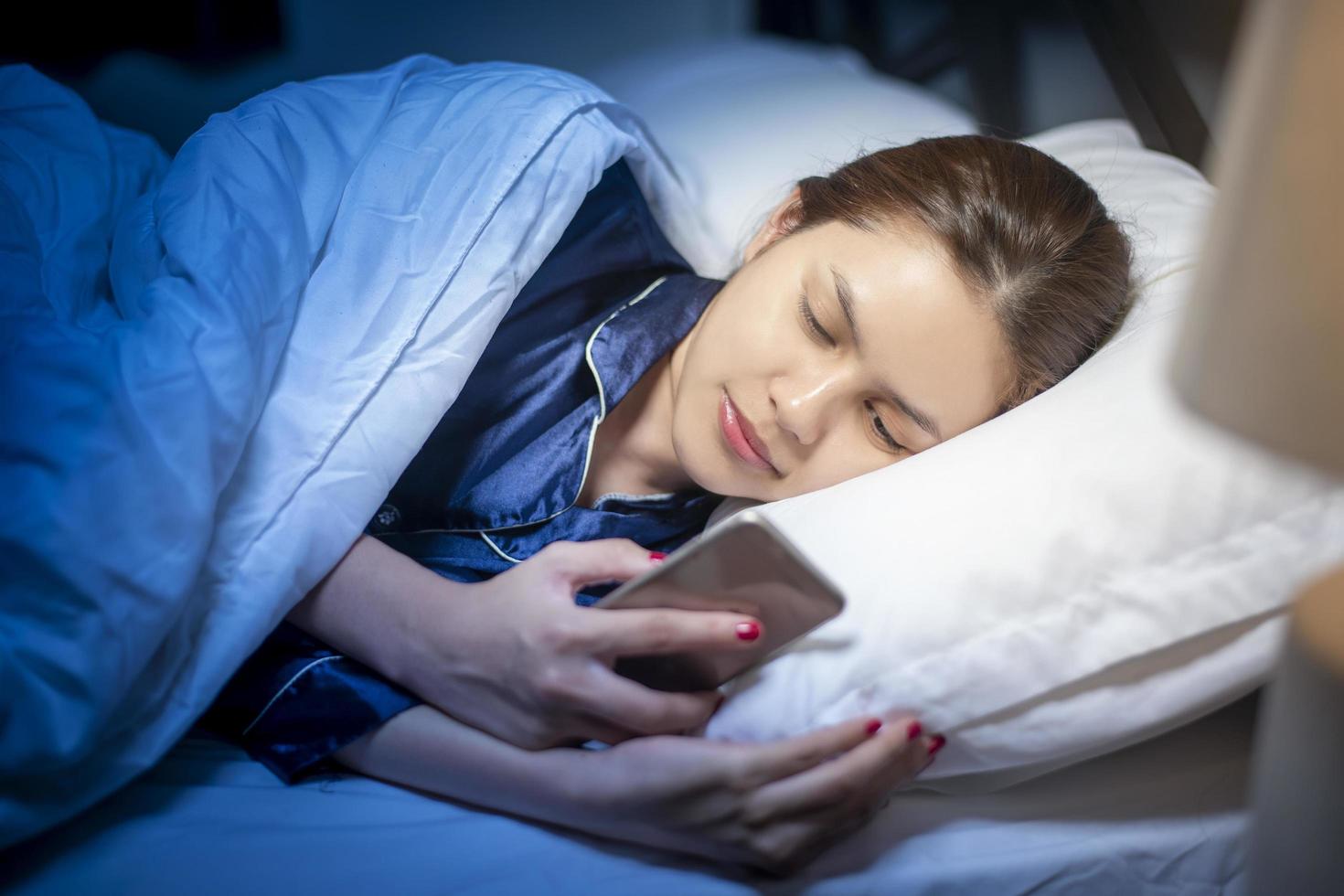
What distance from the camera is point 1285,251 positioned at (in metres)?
0.38

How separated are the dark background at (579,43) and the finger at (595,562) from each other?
0.51 metres

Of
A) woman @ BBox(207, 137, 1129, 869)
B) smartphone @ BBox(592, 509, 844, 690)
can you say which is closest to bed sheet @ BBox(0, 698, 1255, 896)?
woman @ BBox(207, 137, 1129, 869)

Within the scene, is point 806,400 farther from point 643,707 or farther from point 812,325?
point 643,707

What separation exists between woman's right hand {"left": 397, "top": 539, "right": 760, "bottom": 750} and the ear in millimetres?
384

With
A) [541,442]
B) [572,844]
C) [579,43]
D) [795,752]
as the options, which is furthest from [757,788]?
[579,43]

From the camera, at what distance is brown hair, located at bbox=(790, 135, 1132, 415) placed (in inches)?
31.4

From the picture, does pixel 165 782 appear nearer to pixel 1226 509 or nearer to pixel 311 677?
pixel 311 677

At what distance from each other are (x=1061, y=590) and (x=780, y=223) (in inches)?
18.0

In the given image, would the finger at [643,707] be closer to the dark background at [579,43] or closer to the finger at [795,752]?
the finger at [795,752]

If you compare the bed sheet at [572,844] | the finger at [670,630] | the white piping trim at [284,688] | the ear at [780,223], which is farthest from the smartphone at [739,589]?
the ear at [780,223]

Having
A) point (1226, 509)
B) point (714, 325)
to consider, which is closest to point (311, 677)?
point (714, 325)

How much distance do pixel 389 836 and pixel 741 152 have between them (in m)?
0.86

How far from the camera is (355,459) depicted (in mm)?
723

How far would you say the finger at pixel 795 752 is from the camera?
62 cm
